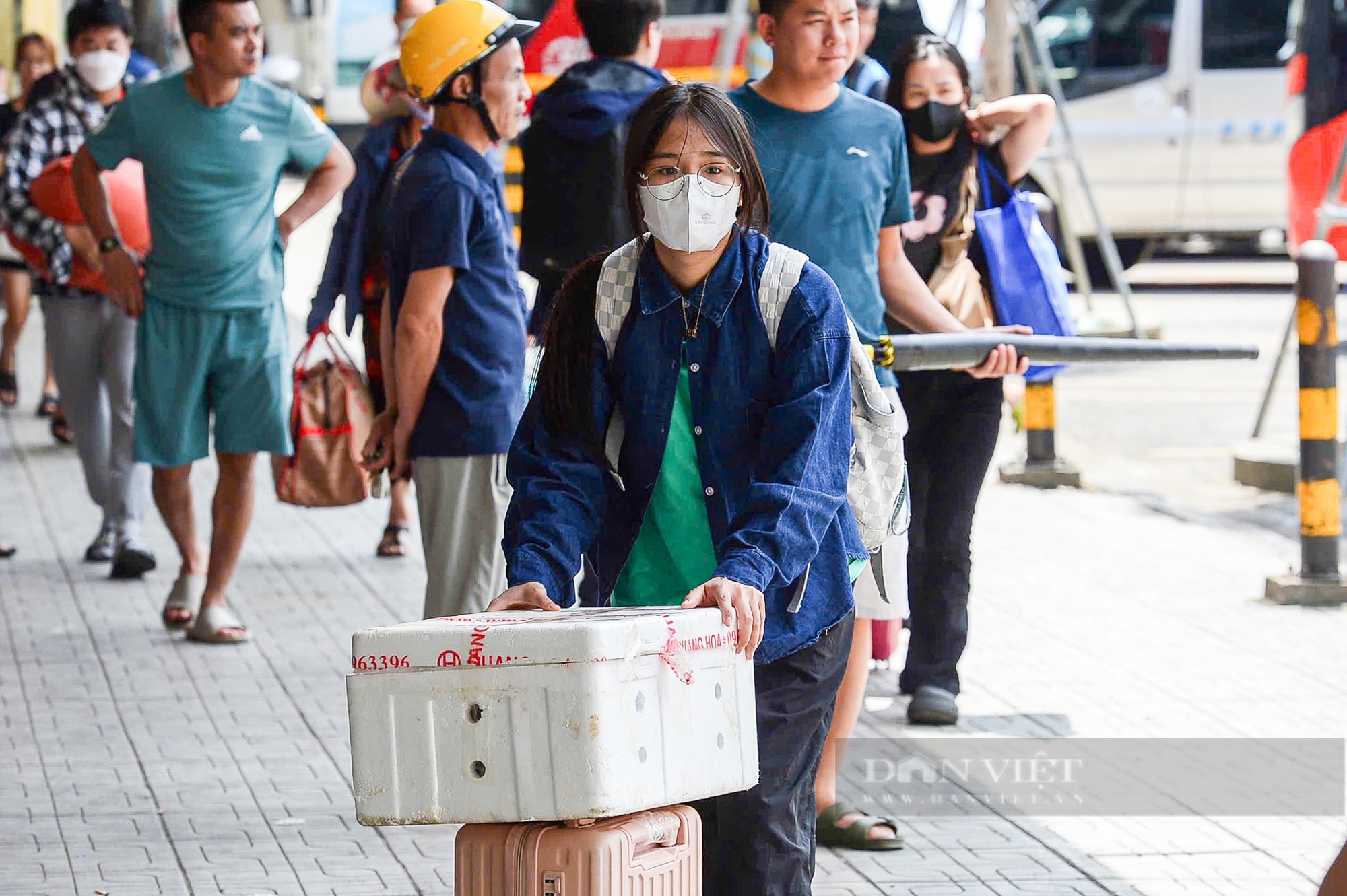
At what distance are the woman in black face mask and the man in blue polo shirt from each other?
1.23 metres

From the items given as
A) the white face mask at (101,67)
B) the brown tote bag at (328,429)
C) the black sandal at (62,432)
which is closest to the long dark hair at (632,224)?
the brown tote bag at (328,429)

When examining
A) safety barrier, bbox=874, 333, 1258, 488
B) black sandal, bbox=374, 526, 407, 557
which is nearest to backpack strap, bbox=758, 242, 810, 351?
safety barrier, bbox=874, 333, 1258, 488

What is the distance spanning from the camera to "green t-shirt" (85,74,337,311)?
6.42 metres

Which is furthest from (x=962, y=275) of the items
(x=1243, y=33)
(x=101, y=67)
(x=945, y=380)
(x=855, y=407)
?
(x=1243, y=33)

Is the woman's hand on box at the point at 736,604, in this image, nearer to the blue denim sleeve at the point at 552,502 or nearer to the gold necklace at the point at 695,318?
the blue denim sleeve at the point at 552,502

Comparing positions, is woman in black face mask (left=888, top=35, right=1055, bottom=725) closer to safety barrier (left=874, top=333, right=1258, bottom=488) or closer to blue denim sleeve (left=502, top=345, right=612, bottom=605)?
safety barrier (left=874, top=333, right=1258, bottom=488)

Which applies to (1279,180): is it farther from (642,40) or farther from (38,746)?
(38,746)

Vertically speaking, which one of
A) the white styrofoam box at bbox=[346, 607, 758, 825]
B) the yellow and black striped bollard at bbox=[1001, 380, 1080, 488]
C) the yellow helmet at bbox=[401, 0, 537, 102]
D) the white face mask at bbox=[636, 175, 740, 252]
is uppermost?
the yellow helmet at bbox=[401, 0, 537, 102]

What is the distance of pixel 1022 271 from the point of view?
224 inches

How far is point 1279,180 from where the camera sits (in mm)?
17172

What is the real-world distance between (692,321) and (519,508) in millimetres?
417

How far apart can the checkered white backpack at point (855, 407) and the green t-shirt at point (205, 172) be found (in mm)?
3375

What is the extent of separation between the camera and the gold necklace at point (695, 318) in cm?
324

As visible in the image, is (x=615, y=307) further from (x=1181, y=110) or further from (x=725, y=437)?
(x=1181, y=110)
